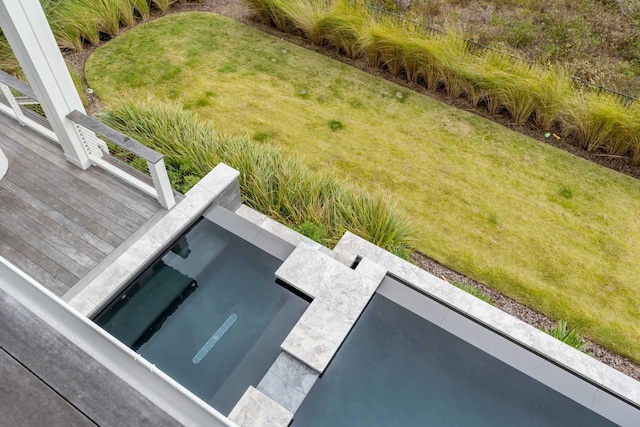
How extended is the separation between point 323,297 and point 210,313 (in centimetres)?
91

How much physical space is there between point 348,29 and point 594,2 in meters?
4.70

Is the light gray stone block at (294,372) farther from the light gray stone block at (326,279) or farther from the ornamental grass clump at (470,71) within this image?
the ornamental grass clump at (470,71)

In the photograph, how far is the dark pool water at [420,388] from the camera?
3.33m

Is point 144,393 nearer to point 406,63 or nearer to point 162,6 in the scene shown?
point 406,63

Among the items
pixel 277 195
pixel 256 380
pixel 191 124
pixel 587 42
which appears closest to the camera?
pixel 256 380

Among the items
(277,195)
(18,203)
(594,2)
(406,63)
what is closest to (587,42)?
(594,2)

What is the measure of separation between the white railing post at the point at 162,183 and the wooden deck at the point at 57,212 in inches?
5.2

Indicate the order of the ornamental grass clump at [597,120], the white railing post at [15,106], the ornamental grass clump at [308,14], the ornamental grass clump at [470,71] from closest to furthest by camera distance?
1. the white railing post at [15,106]
2. the ornamental grass clump at [597,120]
3. the ornamental grass clump at [470,71]
4. the ornamental grass clump at [308,14]

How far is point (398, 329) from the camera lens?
3717 mm

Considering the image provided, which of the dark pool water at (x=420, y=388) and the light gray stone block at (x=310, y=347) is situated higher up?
the light gray stone block at (x=310, y=347)

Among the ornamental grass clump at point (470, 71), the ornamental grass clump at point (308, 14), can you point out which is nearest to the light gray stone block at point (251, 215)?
the ornamental grass clump at point (470, 71)

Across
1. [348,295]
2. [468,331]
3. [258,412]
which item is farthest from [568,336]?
[258,412]

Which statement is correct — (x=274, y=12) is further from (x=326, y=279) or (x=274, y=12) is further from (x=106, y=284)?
(x=106, y=284)

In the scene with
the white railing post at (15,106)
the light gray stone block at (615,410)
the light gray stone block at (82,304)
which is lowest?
the light gray stone block at (615,410)
